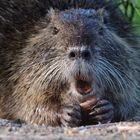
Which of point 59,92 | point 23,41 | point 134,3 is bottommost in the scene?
point 59,92

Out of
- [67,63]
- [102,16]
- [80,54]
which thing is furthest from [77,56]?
[102,16]

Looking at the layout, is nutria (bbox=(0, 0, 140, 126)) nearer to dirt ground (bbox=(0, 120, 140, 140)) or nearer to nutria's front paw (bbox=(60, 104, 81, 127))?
nutria's front paw (bbox=(60, 104, 81, 127))

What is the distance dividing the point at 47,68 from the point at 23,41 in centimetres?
79

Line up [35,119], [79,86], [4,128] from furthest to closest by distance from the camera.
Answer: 1. [35,119]
2. [79,86]
3. [4,128]

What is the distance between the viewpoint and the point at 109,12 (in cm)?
666

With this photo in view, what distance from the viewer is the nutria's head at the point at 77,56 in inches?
211

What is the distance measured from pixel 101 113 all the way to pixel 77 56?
0.78 metres

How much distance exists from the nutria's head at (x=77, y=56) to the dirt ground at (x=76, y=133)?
24.5 inches

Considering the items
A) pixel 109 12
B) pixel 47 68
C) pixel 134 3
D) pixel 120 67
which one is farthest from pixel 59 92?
pixel 134 3

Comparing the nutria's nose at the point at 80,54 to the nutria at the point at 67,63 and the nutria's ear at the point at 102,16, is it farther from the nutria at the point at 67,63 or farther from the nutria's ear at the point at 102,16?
the nutria's ear at the point at 102,16

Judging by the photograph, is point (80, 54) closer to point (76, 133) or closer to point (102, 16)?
point (76, 133)

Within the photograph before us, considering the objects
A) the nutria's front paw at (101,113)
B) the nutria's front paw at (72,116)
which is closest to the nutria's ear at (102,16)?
the nutria's front paw at (101,113)

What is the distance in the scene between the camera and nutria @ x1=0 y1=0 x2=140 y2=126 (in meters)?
5.50

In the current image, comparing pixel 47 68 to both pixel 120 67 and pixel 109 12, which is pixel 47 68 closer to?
pixel 120 67
